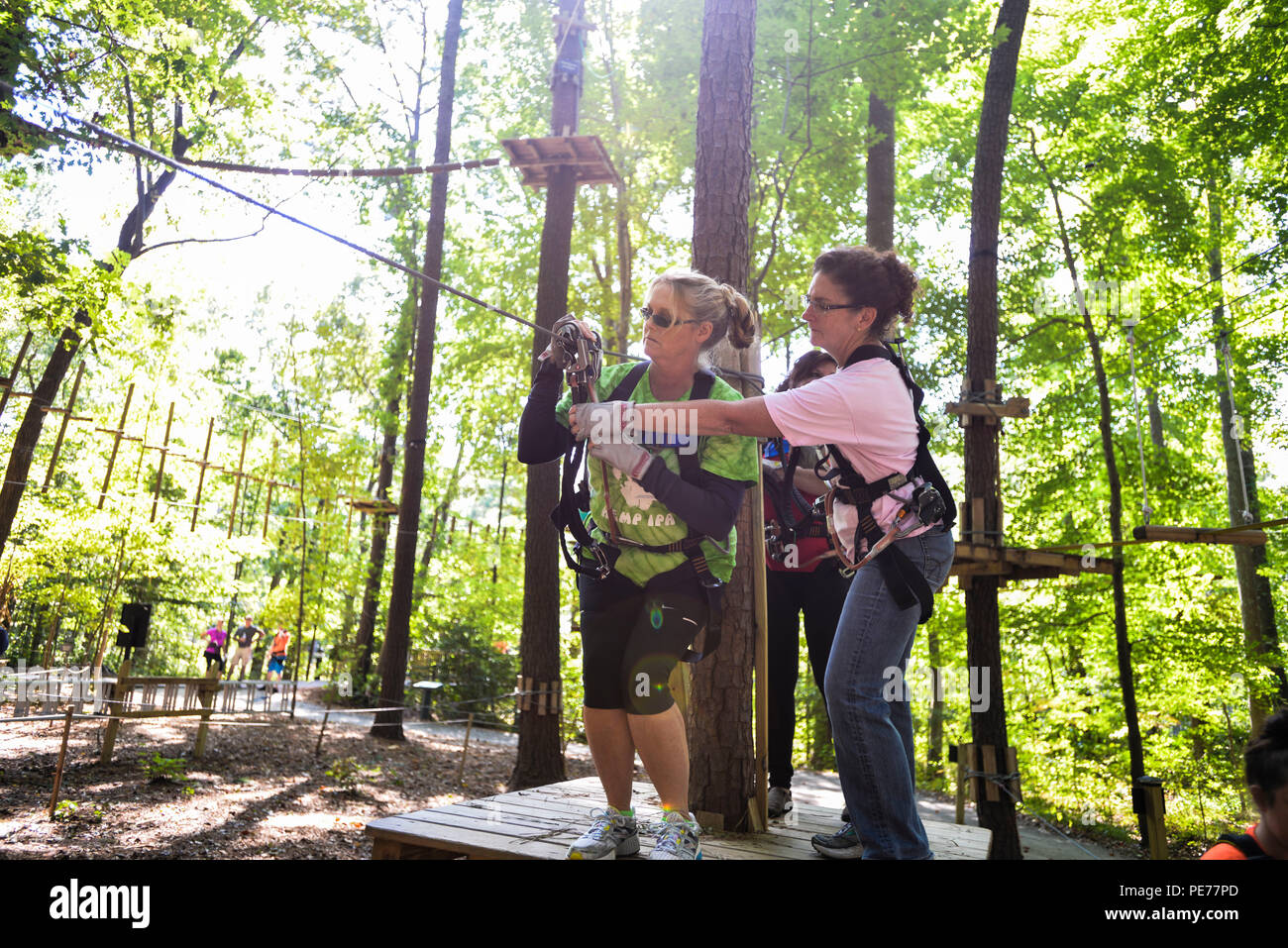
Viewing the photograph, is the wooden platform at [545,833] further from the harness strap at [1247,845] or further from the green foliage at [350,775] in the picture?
the green foliage at [350,775]

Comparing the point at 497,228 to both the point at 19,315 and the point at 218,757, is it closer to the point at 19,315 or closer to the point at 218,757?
the point at 19,315

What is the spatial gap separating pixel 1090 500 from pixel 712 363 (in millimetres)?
13676

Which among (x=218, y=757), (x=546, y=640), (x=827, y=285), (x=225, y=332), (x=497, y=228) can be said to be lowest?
(x=218, y=757)

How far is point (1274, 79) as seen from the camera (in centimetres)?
1093

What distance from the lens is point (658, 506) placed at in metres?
2.60

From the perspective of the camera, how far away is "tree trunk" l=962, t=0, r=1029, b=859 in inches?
344

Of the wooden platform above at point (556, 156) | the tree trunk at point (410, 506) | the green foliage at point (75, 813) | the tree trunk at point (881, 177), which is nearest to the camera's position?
the green foliage at point (75, 813)

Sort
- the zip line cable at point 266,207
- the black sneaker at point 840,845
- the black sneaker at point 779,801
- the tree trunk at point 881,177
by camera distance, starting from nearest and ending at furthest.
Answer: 1. the black sneaker at point 840,845
2. the zip line cable at point 266,207
3. the black sneaker at point 779,801
4. the tree trunk at point 881,177

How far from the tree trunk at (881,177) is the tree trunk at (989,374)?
1.71 m

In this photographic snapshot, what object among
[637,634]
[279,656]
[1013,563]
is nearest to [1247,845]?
[637,634]

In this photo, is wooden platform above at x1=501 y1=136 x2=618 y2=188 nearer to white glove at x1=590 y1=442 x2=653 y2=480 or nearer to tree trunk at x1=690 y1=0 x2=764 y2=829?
tree trunk at x1=690 y1=0 x2=764 y2=829

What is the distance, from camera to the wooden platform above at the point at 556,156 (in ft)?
28.6

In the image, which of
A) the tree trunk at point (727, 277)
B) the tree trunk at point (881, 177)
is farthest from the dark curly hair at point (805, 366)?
the tree trunk at point (881, 177)

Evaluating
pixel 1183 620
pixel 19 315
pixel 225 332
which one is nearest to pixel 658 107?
pixel 19 315
